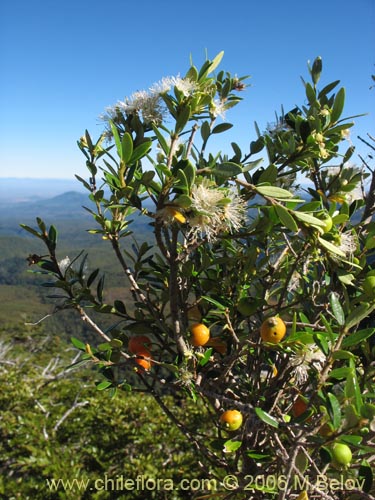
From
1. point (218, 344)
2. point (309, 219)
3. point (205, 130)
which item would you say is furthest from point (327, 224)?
point (218, 344)

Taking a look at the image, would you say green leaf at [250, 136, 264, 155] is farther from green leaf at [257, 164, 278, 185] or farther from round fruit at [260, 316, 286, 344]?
round fruit at [260, 316, 286, 344]

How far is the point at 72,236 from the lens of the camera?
154875mm

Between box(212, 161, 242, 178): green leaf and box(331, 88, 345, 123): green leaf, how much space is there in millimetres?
439

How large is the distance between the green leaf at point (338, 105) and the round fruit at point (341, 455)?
84 centimetres

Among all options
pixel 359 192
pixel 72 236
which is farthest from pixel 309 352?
pixel 72 236

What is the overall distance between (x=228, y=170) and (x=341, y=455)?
65cm

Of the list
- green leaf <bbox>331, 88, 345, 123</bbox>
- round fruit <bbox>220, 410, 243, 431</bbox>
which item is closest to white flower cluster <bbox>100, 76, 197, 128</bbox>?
green leaf <bbox>331, 88, 345, 123</bbox>

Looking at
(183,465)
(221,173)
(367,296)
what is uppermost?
(221,173)

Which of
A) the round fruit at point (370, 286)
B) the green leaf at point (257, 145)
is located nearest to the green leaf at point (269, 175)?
the green leaf at point (257, 145)

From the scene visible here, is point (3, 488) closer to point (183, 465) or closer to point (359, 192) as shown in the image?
point (183, 465)

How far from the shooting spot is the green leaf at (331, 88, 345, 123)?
3.39ft

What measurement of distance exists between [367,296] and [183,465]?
290 cm

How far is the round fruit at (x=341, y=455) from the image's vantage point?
0.81 metres

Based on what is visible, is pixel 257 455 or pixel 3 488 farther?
pixel 3 488
